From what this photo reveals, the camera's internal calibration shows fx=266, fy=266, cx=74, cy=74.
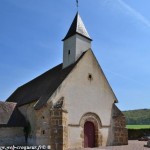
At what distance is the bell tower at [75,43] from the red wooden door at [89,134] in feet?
17.9

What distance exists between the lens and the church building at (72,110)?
1942 centimetres

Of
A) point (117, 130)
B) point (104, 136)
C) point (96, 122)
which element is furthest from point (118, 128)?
point (96, 122)

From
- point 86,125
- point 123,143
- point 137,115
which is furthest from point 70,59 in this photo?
point 137,115

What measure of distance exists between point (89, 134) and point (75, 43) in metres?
7.74

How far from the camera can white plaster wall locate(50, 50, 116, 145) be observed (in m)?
20.2

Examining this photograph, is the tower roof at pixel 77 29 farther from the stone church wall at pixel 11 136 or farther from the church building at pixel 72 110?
the stone church wall at pixel 11 136

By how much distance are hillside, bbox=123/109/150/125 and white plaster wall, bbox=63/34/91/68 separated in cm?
5824

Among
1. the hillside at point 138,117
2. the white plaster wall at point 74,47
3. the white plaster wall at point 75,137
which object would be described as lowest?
the white plaster wall at point 75,137

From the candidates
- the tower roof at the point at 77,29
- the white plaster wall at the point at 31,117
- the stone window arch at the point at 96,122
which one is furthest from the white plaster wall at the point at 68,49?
the stone window arch at the point at 96,122

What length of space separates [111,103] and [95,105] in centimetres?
206

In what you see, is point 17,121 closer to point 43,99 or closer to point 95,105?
point 43,99

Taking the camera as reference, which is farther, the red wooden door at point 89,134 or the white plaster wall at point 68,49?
the white plaster wall at point 68,49

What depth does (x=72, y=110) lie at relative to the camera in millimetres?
20266

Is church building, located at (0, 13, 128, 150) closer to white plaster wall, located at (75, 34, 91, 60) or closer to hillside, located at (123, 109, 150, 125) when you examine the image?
white plaster wall, located at (75, 34, 91, 60)
